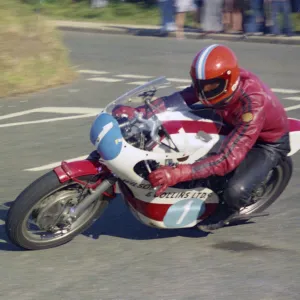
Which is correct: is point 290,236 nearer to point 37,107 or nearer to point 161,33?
point 37,107

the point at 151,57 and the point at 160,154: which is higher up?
the point at 160,154

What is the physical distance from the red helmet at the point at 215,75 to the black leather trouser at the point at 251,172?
2.01 ft

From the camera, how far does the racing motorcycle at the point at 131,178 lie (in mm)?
5594

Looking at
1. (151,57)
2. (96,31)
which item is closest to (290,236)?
(151,57)

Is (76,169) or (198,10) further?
(198,10)

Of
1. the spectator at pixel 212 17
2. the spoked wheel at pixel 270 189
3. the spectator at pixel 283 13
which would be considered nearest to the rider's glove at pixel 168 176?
the spoked wheel at pixel 270 189

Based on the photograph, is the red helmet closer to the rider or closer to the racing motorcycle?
the rider

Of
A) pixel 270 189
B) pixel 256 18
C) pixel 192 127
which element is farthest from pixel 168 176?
pixel 256 18

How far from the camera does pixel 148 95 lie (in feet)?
19.0

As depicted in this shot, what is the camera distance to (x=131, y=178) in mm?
5664

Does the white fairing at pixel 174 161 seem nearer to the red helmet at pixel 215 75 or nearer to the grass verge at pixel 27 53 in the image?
the red helmet at pixel 215 75

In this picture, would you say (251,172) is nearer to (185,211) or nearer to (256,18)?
(185,211)

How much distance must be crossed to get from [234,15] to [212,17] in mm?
620

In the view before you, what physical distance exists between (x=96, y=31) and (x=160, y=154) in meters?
18.2
